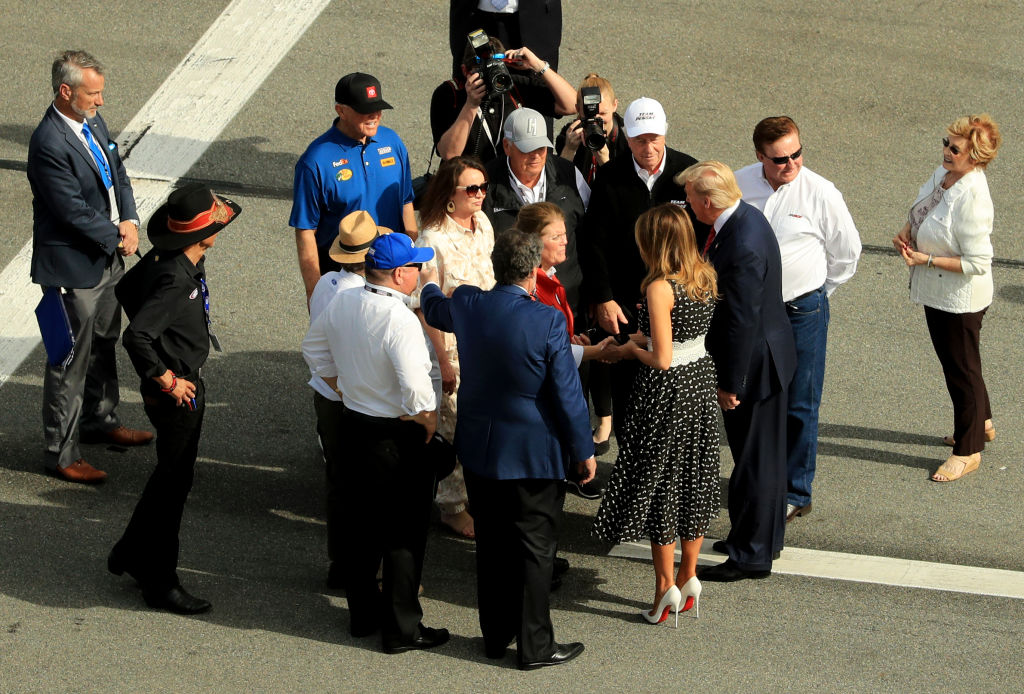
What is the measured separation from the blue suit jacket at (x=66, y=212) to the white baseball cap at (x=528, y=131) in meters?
2.31

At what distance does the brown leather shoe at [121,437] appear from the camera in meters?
7.53

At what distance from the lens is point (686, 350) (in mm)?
5961

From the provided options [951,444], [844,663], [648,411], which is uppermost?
[648,411]

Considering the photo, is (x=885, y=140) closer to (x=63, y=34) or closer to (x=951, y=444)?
(x=951, y=444)

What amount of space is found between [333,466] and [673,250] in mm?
1994

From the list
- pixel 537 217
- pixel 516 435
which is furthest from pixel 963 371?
pixel 516 435

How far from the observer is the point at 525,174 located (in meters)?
6.96

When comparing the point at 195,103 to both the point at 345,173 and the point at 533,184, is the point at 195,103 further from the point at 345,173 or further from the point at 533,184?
the point at 533,184

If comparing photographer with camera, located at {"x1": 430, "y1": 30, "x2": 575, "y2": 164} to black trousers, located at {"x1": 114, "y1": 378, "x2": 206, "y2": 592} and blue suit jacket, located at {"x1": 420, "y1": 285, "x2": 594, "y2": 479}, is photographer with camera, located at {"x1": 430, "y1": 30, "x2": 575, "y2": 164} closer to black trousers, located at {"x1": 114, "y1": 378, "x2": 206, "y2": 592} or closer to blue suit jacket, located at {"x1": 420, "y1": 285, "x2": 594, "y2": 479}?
blue suit jacket, located at {"x1": 420, "y1": 285, "x2": 594, "y2": 479}

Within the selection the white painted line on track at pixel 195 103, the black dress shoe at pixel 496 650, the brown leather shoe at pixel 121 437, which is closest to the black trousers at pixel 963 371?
the black dress shoe at pixel 496 650

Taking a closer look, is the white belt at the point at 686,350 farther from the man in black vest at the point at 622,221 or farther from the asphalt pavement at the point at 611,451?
the asphalt pavement at the point at 611,451

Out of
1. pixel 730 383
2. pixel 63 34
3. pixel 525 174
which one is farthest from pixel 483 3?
pixel 63 34

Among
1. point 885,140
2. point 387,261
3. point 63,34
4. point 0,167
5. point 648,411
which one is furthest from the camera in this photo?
A: point 63,34

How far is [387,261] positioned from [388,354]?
403 mm
